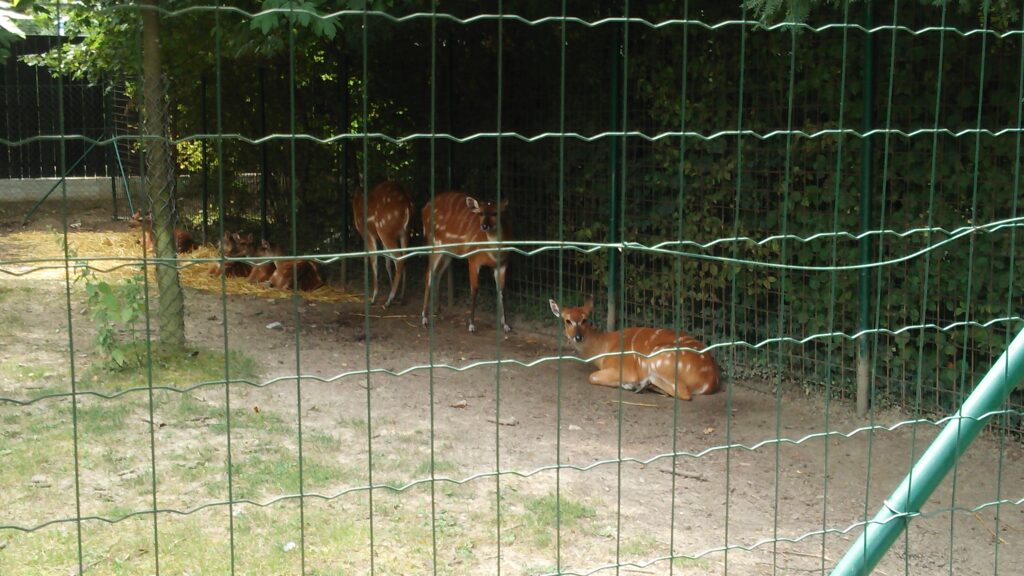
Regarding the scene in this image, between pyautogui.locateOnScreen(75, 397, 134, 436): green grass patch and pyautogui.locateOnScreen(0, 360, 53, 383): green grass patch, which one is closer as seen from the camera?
pyautogui.locateOnScreen(75, 397, 134, 436): green grass patch

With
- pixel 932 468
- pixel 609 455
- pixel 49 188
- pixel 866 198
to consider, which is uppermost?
pixel 866 198

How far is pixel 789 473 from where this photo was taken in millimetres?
5668

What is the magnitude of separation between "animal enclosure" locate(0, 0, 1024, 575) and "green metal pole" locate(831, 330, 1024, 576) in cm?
20

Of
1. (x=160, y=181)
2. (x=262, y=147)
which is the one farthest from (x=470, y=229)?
(x=160, y=181)

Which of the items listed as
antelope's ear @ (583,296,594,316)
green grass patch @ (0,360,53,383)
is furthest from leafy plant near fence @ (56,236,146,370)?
antelope's ear @ (583,296,594,316)

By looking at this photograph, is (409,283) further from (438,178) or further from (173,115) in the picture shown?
(173,115)

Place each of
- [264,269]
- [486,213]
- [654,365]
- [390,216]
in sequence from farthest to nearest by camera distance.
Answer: [264,269]
[390,216]
[486,213]
[654,365]

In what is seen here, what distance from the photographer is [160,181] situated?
6348mm

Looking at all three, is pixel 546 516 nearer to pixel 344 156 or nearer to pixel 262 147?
pixel 344 156

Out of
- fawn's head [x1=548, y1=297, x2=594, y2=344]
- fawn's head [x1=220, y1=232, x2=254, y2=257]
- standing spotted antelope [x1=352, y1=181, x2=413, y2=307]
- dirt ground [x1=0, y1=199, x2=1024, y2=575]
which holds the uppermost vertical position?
standing spotted antelope [x1=352, y1=181, x2=413, y2=307]

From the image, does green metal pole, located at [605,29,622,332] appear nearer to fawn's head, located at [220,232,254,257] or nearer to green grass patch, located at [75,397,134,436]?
green grass patch, located at [75,397,134,436]

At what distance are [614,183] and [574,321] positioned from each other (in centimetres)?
98

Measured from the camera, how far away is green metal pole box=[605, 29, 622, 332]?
297 inches

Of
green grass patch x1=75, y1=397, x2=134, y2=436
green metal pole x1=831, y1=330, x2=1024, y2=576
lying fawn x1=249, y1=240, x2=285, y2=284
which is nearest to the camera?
green metal pole x1=831, y1=330, x2=1024, y2=576
